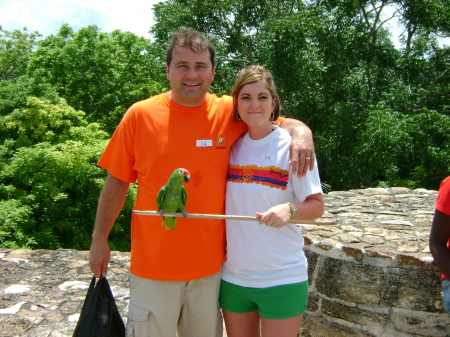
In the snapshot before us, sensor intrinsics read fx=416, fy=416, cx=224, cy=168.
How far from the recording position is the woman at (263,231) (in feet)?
7.12

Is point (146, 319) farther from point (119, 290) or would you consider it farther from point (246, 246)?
point (119, 290)

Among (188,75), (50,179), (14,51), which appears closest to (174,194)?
(188,75)

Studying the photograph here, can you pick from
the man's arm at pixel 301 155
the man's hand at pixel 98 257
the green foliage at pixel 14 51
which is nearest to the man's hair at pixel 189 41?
the man's arm at pixel 301 155

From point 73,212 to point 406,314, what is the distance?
7.48 m

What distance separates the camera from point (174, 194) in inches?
82.0

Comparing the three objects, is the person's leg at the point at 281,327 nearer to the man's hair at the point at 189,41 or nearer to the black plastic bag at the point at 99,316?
the black plastic bag at the point at 99,316

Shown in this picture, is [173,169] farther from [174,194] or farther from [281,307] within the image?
[281,307]

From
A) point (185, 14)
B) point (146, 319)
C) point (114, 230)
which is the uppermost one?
point (185, 14)

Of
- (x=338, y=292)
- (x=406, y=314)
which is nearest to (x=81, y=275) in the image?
(x=338, y=292)

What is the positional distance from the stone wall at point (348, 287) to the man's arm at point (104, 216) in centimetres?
133

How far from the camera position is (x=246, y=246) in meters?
2.23

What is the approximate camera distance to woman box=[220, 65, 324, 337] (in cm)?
217

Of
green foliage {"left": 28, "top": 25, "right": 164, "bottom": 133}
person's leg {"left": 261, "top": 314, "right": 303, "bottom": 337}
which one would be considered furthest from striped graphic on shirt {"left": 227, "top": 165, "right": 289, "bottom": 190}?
green foliage {"left": 28, "top": 25, "right": 164, "bottom": 133}

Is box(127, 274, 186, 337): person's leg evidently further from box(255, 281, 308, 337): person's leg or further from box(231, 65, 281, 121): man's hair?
box(231, 65, 281, 121): man's hair
